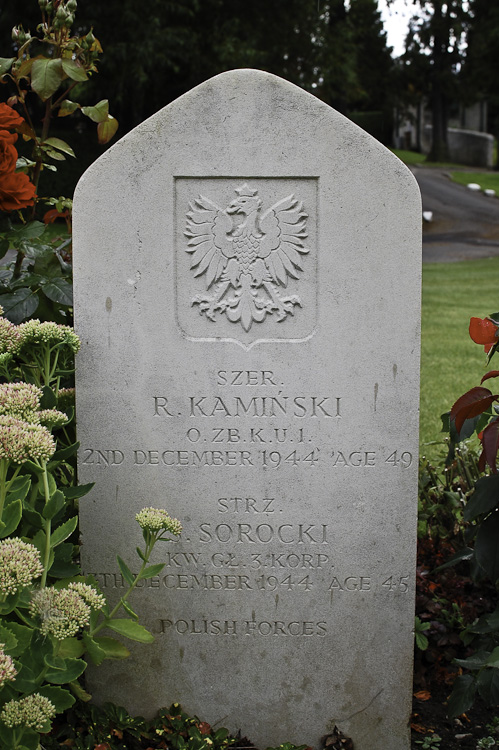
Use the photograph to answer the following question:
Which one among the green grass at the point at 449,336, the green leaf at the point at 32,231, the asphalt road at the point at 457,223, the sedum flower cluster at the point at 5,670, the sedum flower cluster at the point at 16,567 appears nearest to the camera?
the sedum flower cluster at the point at 5,670

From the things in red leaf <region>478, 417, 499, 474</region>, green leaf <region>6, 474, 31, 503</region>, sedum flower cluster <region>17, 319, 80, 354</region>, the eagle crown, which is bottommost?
green leaf <region>6, 474, 31, 503</region>

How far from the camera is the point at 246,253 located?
262cm

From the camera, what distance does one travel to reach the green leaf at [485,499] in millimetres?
2553

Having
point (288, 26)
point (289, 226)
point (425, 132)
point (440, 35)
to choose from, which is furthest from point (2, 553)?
point (425, 132)

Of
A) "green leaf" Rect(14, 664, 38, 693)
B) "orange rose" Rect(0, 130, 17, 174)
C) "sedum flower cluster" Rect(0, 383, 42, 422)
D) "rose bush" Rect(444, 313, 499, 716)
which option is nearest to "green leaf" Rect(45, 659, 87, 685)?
"green leaf" Rect(14, 664, 38, 693)

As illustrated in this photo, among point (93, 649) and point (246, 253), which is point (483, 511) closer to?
point (246, 253)

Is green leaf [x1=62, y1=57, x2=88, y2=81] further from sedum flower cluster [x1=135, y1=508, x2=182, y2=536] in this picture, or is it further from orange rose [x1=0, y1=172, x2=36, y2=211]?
sedum flower cluster [x1=135, y1=508, x2=182, y2=536]

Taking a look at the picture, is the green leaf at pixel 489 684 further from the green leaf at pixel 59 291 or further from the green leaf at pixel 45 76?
the green leaf at pixel 45 76

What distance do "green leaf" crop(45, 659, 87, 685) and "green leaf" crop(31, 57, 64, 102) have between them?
6.40 ft

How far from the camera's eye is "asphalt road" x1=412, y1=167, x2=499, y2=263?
755 inches

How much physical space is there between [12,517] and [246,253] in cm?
118

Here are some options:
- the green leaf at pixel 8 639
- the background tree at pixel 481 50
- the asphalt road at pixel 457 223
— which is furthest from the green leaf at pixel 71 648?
the background tree at pixel 481 50

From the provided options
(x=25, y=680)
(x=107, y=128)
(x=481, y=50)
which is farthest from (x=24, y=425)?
(x=481, y=50)

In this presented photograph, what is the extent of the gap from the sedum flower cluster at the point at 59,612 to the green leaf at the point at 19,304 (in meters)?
1.20
